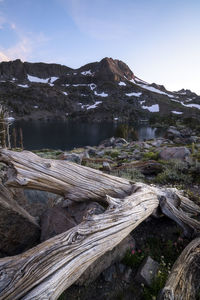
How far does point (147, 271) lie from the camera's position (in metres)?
2.87

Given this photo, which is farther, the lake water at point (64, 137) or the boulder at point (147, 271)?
the lake water at point (64, 137)

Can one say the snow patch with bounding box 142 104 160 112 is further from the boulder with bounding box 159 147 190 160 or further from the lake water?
the boulder with bounding box 159 147 190 160

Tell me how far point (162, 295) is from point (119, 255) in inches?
43.5

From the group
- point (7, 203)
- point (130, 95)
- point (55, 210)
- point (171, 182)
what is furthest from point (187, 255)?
point (130, 95)

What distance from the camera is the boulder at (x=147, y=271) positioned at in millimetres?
2762

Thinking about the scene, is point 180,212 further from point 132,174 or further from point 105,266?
point 132,174

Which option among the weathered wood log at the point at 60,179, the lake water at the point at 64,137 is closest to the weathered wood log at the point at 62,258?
the weathered wood log at the point at 60,179

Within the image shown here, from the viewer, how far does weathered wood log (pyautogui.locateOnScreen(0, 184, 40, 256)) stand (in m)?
2.89

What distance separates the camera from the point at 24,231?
3164 mm

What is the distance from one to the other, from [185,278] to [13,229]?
9.69ft

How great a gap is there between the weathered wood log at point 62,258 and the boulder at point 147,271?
0.69 m

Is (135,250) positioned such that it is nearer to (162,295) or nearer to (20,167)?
(162,295)

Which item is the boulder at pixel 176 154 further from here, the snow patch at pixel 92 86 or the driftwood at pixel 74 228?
the snow patch at pixel 92 86

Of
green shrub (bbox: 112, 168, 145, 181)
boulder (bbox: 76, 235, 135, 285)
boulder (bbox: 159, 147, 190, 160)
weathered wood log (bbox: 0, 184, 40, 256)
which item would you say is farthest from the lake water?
boulder (bbox: 76, 235, 135, 285)
